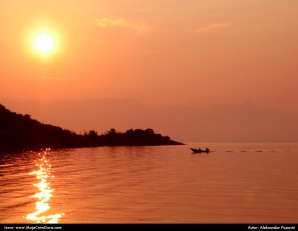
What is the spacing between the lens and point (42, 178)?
75062 millimetres

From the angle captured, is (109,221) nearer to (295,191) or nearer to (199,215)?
Answer: (199,215)

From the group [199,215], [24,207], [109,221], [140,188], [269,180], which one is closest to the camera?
[109,221]

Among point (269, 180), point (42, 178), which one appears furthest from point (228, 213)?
point (42, 178)

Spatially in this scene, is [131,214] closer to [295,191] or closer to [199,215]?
[199,215]

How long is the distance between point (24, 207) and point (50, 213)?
14.7 ft

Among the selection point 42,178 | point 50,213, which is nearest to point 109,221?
point 50,213

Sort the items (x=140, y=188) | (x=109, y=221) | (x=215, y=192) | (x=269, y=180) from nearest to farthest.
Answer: (x=109, y=221), (x=215, y=192), (x=140, y=188), (x=269, y=180)

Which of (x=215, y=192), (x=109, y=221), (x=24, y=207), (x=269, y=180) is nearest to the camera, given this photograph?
(x=109, y=221)

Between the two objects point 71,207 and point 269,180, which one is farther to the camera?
point 269,180

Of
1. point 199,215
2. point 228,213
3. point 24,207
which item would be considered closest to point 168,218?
point 199,215

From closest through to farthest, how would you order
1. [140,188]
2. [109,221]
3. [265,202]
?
[109,221], [265,202], [140,188]

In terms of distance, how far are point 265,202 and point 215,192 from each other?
9.48m

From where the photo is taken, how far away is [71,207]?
4391cm

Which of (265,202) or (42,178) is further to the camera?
(42,178)
